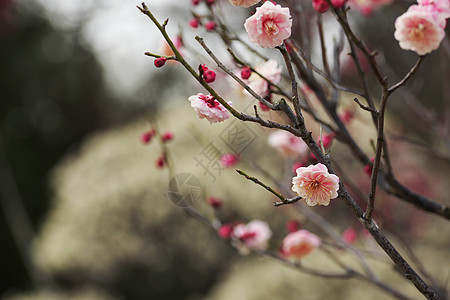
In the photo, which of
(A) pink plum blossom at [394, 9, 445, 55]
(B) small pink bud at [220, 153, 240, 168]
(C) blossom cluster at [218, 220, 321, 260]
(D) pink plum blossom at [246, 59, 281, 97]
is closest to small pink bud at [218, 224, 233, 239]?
(C) blossom cluster at [218, 220, 321, 260]

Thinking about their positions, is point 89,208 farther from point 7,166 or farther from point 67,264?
point 7,166

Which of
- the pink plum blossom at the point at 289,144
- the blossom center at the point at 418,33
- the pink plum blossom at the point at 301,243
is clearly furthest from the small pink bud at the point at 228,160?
the blossom center at the point at 418,33

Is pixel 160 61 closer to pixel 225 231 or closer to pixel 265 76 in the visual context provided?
pixel 265 76

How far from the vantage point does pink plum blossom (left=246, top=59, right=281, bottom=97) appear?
0.78 meters

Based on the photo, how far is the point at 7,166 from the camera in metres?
4.92

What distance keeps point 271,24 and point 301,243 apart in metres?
0.75

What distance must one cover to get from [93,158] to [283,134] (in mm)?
2975

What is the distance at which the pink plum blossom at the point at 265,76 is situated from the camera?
30.7 inches
